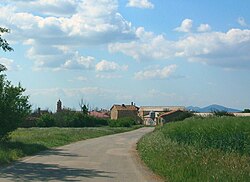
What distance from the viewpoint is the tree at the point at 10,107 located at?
97.9 feet

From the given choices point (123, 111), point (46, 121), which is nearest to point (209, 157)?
point (46, 121)

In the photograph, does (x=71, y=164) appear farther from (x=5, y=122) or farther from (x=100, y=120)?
(x=100, y=120)

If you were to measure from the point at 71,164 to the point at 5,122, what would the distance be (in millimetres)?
9786

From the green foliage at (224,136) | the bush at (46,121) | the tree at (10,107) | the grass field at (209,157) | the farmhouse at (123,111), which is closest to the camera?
the grass field at (209,157)

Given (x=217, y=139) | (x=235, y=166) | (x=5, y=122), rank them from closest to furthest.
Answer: (x=235, y=166) < (x=217, y=139) < (x=5, y=122)

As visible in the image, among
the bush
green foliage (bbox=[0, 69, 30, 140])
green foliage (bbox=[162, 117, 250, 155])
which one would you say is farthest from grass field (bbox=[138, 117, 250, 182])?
the bush

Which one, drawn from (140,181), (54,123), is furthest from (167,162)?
(54,123)

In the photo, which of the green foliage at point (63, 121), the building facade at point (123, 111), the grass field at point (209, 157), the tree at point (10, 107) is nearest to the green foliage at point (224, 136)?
the grass field at point (209, 157)

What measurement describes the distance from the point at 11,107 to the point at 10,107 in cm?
8

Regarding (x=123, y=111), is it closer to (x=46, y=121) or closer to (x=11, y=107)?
(x=46, y=121)

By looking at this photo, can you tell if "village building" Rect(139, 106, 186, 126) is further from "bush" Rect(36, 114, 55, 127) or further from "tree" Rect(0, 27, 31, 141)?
"tree" Rect(0, 27, 31, 141)

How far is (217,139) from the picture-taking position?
24328mm

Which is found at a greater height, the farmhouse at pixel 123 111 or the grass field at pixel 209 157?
the farmhouse at pixel 123 111

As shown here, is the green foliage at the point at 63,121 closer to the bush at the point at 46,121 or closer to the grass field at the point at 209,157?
the bush at the point at 46,121
